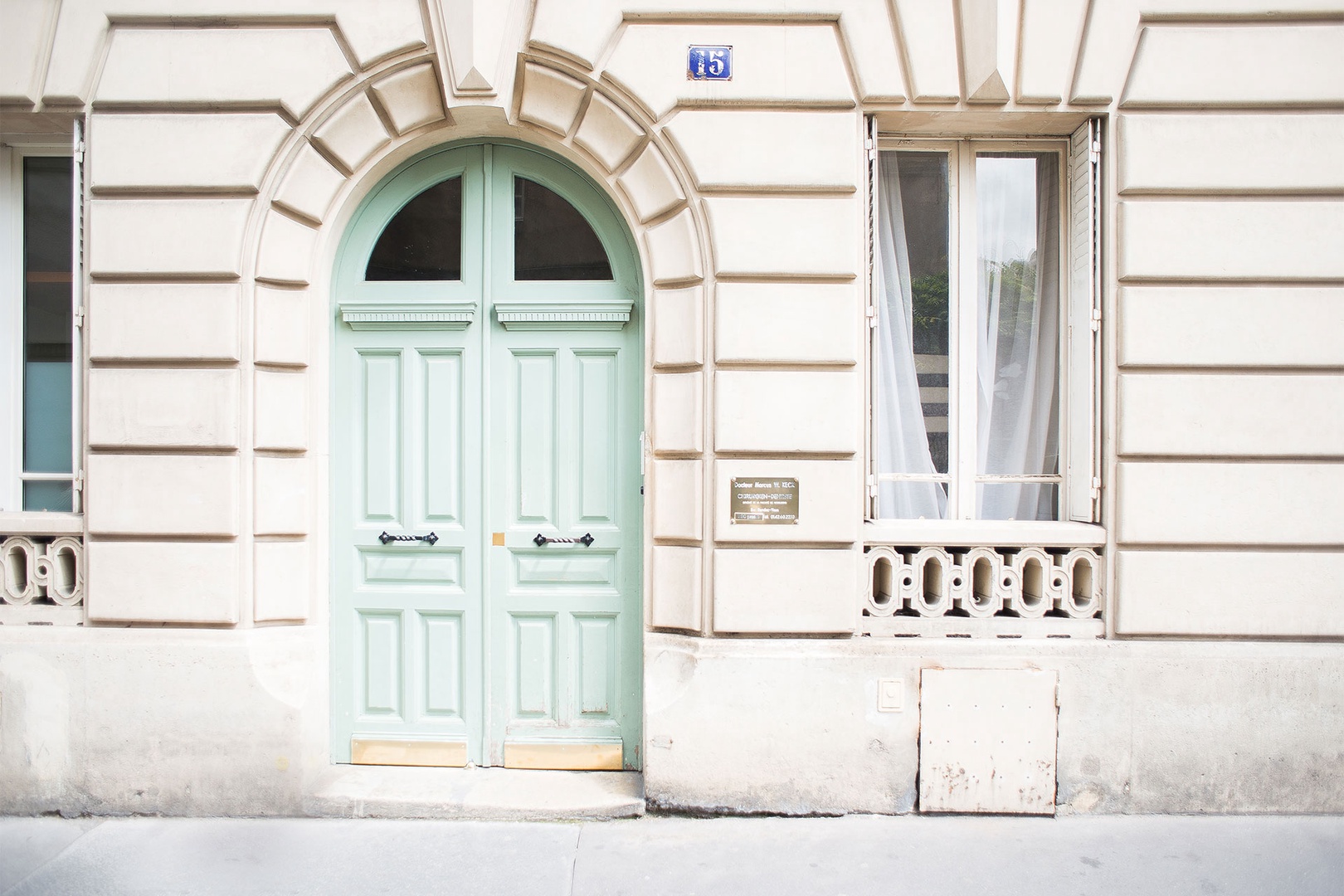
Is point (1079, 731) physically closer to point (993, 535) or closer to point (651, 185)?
point (993, 535)

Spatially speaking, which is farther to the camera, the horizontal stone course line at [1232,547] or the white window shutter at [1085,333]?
the white window shutter at [1085,333]

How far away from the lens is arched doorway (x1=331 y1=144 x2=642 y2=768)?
4.46 meters

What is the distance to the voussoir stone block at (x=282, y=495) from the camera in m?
4.18

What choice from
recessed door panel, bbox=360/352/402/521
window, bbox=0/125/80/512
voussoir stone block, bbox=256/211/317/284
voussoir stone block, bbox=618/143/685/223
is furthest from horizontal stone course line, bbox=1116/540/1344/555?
window, bbox=0/125/80/512

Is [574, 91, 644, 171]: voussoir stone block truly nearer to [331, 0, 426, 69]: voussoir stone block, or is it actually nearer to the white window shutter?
[331, 0, 426, 69]: voussoir stone block

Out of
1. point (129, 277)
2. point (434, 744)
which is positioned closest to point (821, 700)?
point (434, 744)

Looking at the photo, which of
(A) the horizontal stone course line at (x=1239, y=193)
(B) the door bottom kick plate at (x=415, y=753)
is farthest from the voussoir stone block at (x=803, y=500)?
(A) the horizontal stone course line at (x=1239, y=193)

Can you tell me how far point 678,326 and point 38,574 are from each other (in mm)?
3915

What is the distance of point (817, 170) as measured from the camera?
4113mm

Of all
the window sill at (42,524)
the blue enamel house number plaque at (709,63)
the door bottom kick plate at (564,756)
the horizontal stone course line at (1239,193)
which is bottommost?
the door bottom kick plate at (564,756)

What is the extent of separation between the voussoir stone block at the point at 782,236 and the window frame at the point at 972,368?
0.91 ft

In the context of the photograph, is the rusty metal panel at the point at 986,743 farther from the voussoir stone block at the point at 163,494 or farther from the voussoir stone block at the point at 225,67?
the voussoir stone block at the point at 225,67

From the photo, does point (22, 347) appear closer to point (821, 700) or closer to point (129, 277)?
point (129, 277)

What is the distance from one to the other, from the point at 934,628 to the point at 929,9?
3419 millimetres
